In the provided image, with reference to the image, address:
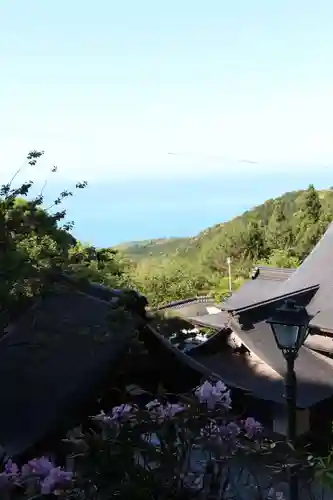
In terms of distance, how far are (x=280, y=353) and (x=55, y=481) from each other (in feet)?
21.2

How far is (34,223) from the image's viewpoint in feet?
8.70

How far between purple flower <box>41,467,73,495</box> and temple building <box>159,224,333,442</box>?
17.0 feet

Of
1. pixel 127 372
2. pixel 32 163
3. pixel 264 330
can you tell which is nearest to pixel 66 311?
pixel 127 372

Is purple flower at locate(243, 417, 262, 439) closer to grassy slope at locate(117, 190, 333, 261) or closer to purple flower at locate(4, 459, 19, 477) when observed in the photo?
purple flower at locate(4, 459, 19, 477)

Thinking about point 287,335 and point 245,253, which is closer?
point 287,335

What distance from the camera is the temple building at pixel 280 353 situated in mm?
6984

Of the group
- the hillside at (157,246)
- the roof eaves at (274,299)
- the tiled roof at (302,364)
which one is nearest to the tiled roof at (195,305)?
the roof eaves at (274,299)

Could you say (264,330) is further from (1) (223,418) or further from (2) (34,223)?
(1) (223,418)

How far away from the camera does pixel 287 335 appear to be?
131 inches

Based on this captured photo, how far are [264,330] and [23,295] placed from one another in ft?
20.4

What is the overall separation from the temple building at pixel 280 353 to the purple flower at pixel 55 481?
17.0 feet

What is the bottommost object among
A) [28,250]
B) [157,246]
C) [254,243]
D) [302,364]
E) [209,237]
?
[302,364]

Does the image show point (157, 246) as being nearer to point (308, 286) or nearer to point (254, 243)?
point (254, 243)

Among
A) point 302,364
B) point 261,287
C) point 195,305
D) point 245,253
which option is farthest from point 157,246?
point 302,364
